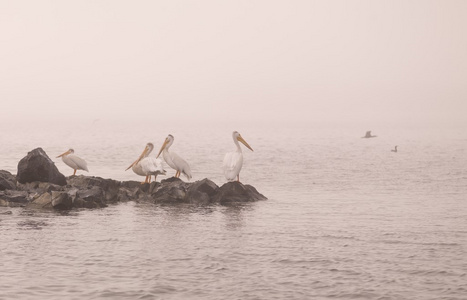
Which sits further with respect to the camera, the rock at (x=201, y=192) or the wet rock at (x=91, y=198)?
the rock at (x=201, y=192)

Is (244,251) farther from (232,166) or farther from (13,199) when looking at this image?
(13,199)

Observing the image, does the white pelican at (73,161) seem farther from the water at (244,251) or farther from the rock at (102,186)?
the water at (244,251)

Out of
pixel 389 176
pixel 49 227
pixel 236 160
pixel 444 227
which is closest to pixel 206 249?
pixel 49 227

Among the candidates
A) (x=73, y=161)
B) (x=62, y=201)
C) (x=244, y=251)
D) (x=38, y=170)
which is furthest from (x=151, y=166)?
(x=244, y=251)

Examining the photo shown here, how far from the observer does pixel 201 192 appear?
27438 millimetres

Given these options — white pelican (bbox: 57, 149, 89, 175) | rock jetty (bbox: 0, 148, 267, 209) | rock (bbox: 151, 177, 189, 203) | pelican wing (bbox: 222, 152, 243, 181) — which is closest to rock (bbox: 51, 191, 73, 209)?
rock jetty (bbox: 0, 148, 267, 209)

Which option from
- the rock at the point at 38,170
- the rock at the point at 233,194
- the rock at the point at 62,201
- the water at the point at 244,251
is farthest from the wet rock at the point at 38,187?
the rock at the point at 233,194

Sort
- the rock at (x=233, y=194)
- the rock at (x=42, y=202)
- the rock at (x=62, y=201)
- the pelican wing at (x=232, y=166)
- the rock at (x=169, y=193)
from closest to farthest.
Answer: the rock at (x=62, y=201) → the rock at (x=42, y=202) → the rock at (x=169, y=193) → the rock at (x=233, y=194) → the pelican wing at (x=232, y=166)

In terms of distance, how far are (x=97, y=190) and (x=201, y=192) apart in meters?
3.86

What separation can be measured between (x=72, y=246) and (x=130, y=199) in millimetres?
8993

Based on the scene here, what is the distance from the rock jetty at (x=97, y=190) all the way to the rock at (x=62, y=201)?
0.50 metres

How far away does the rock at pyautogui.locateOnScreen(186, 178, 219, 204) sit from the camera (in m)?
27.2

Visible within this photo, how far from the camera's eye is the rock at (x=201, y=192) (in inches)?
1072

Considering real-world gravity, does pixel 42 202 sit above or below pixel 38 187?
below
